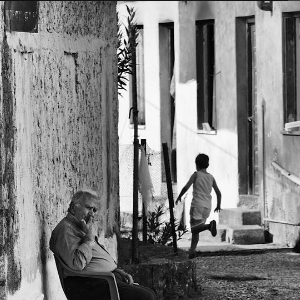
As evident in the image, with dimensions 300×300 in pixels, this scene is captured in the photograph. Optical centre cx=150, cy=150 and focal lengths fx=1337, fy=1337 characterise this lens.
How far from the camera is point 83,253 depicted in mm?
Result: 9250

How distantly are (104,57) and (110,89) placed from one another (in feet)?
1.06

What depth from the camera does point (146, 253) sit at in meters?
13.0

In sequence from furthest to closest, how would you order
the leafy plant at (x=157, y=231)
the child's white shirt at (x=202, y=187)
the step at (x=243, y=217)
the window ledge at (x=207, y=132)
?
the window ledge at (x=207, y=132) → the step at (x=243, y=217) → the child's white shirt at (x=202, y=187) → the leafy plant at (x=157, y=231)

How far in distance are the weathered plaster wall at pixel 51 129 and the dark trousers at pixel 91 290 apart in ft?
1.23

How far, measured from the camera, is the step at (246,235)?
1825 centimetres

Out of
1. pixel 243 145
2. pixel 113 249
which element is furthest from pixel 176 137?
pixel 113 249

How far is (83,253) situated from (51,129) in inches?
48.6

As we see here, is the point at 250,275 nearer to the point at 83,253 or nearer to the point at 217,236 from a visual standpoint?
the point at 217,236

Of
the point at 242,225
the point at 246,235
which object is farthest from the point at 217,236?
the point at 246,235

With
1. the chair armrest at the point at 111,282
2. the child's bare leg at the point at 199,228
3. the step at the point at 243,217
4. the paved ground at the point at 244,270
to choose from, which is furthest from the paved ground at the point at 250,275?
the chair armrest at the point at 111,282

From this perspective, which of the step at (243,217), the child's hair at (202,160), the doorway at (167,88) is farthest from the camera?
the doorway at (167,88)

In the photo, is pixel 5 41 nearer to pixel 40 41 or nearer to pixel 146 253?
pixel 40 41

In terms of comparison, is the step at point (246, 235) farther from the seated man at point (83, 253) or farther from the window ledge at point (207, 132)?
the seated man at point (83, 253)

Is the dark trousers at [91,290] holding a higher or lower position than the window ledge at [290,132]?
lower
